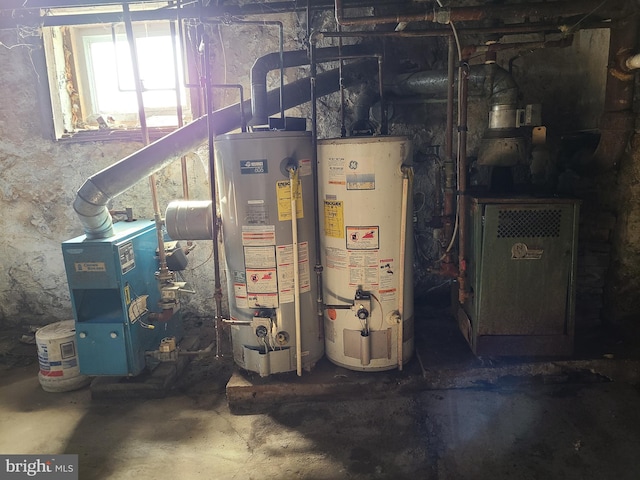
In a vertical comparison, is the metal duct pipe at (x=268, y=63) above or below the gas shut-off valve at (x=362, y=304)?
above

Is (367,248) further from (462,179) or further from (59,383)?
(59,383)

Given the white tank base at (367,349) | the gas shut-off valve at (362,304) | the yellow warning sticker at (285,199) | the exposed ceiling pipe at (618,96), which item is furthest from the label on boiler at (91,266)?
the exposed ceiling pipe at (618,96)

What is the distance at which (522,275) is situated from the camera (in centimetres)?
226

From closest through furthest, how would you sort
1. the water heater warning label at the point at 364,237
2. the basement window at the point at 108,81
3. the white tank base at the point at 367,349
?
the water heater warning label at the point at 364,237, the white tank base at the point at 367,349, the basement window at the point at 108,81

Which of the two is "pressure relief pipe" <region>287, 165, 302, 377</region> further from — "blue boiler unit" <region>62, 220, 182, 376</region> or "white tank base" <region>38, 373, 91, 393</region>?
"white tank base" <region>38, 373, 91, 393</region>

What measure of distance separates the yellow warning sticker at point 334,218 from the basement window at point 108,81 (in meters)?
1.44

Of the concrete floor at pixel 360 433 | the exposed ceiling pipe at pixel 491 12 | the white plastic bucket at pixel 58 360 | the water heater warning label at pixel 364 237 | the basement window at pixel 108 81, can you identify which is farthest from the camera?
the basement window at pixel 108 81

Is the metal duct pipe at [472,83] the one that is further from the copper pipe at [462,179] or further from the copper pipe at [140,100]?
the copper pipe at [140,100]

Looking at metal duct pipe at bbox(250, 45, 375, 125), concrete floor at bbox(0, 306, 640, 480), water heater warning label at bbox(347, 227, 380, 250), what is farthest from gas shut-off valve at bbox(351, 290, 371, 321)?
metal duct pipe at bbox(250, 45, 375, 125)

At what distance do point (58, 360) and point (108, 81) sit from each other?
6.53 ft

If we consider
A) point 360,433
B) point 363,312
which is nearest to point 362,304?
point 363,312

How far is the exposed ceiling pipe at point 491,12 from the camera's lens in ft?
6.86

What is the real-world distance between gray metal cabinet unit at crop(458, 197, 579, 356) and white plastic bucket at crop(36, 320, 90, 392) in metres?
2.25

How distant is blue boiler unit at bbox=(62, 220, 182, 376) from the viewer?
2.32 metres
